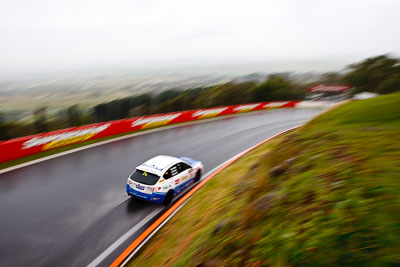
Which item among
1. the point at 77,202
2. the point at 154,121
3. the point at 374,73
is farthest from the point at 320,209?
the point at 374,73

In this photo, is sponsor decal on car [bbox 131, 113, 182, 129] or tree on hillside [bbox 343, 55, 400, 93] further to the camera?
tree on hillside [bbox 343, 55, 400, 93]

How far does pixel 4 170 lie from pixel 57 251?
6940 mm

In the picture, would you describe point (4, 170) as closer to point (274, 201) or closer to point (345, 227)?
point (274, 201)

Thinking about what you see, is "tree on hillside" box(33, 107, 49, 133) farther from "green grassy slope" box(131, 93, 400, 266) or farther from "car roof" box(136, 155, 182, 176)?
"green grassy slope" box(131, 93, 400, 266)

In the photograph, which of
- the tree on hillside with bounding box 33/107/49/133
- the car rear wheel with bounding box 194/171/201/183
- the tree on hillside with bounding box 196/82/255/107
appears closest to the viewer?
the car rear wheel with bounding box 194/171/201/183

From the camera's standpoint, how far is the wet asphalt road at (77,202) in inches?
280

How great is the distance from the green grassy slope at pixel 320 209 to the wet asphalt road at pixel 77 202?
1.85 meters

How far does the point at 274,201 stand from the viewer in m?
4.33

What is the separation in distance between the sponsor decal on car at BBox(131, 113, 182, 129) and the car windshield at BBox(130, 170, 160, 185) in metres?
10.9

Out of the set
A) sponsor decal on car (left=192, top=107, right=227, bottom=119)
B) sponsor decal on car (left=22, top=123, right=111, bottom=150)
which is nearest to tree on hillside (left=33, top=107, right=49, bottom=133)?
sponsor decal on car (left=22, top=123, right=111, bottom=150)

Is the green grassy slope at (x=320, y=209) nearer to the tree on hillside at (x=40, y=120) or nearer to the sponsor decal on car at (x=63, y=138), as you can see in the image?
the sponsor decal on car at (x=63, y=138)

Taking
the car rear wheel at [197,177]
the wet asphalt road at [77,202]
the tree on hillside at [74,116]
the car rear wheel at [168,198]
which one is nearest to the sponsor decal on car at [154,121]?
the wet asphalt road at [77,202]

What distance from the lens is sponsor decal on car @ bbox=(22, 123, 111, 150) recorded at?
13.8m

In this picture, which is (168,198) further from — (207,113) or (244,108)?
(244,108)
